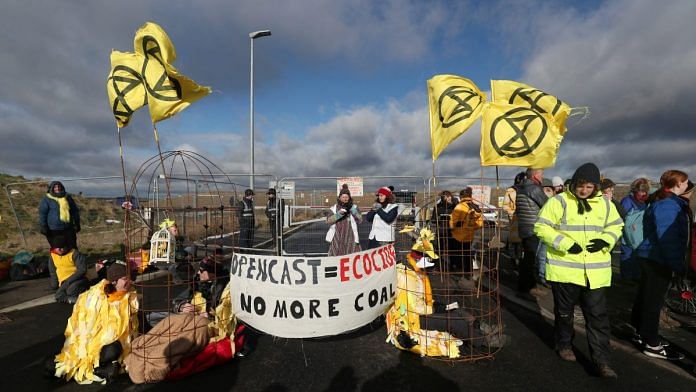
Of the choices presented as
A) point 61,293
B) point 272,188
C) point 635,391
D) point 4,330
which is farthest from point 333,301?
point 272,188

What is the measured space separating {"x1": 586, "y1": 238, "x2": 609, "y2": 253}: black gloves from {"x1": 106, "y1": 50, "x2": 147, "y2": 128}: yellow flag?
16.5 feet

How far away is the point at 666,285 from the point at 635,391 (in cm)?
148

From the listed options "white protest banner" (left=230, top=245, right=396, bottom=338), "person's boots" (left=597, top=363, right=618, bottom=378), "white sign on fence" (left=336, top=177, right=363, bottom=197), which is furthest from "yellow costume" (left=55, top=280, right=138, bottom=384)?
"white sign on fence" (left=336, top=177, right=363, bottom=197)

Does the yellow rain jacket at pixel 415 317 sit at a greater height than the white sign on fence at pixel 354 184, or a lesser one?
lesser

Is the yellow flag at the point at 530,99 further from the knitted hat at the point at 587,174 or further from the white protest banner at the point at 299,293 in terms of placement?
the white protest banner at the point at 299,293

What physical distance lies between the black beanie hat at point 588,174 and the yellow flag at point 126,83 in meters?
4.80

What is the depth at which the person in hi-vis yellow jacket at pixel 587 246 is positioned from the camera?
11.5 ft

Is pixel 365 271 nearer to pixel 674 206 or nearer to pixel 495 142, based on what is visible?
pixel 495 142

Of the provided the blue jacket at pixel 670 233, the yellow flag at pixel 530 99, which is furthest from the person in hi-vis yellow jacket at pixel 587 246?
the blue jacket at pixel 670 233

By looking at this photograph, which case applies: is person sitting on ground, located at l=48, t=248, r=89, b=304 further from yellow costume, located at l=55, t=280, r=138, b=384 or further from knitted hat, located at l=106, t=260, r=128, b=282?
knitted hat, located at l=106, t=260, r=128, b=282

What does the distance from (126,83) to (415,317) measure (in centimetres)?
438

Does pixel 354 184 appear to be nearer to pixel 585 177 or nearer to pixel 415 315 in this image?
pixel 415 315

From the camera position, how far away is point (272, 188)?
30.7 feet

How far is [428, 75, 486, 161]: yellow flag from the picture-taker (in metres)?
3.69
